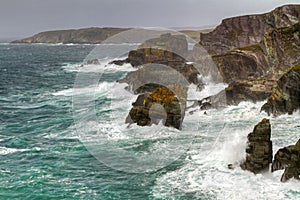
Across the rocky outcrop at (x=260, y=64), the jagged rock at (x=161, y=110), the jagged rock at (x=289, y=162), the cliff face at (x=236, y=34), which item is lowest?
the jagged rock at (x=289, y=162)

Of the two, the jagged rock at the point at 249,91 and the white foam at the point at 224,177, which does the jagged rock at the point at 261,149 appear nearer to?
the white foam at the point at 224,177

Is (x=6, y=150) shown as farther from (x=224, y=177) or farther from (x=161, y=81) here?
(x=161, y=81)

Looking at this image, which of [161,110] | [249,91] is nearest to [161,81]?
[249,91]

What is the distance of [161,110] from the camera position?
4197 centimetres

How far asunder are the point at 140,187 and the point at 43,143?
16.6m

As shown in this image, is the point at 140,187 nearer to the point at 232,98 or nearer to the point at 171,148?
the point at 171,148

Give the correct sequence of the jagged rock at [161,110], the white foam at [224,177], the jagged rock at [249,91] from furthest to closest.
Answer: the jagged rock at [249,91] < the jagged rock at [161,110] < the white foam at [224,177]

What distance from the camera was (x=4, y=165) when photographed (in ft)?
111

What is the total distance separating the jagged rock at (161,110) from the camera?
41.2 meters

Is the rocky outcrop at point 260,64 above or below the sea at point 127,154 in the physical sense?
above

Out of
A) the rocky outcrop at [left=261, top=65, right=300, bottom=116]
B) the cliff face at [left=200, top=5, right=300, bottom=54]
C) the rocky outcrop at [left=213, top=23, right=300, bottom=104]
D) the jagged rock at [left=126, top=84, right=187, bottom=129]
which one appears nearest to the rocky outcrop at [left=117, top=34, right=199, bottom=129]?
the jagged rock at [left=126, top=84, right=187, bottom=129]

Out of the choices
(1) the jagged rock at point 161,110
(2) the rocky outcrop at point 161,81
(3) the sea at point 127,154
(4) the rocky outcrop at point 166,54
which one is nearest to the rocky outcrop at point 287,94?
(3) the sea at point 127,154

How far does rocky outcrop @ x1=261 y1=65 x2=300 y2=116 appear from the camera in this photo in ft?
140

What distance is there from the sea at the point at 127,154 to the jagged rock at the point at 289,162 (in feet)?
1.92
